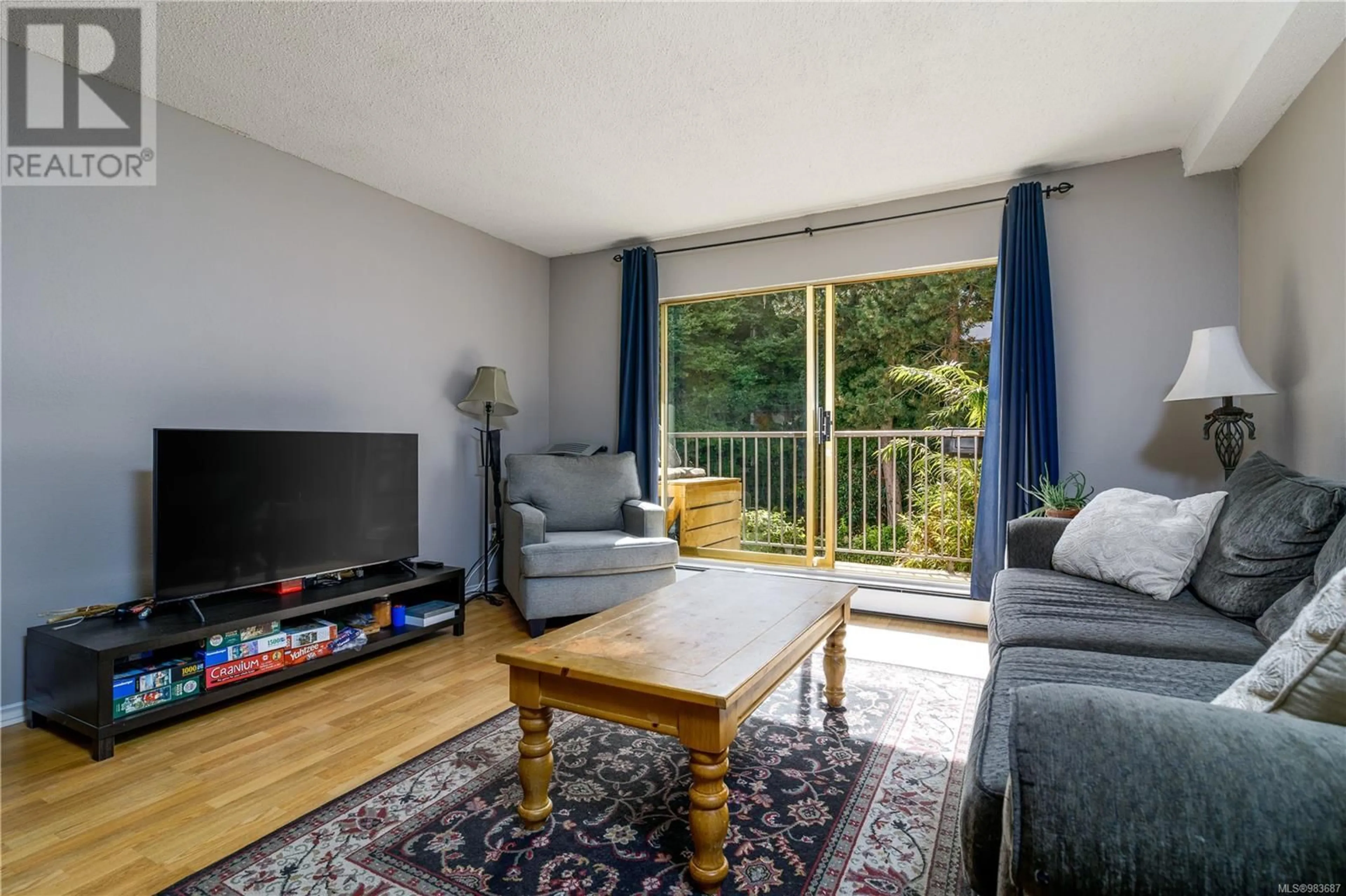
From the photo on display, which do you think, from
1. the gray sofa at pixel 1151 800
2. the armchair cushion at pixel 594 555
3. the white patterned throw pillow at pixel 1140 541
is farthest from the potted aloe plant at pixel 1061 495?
the gray sofa at pixel 1151 800

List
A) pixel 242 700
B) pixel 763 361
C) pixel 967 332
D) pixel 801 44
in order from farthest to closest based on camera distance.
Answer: pixel 763 361 < pixel 967 332 < pixel 242 700 < pixel 801 44

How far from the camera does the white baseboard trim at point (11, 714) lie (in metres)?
2.20

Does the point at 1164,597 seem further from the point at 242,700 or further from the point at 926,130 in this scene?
the point at 242,700

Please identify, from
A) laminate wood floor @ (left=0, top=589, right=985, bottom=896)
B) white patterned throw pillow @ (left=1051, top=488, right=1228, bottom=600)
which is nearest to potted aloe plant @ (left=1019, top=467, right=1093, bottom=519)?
white patterned throw pillow @ (left=1051, top=488, right=1228, bottom=600)

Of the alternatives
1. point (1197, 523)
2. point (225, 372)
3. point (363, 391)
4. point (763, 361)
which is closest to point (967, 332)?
point (763, 361)

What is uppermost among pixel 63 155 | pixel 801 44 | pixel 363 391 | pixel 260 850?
pixel 801 44

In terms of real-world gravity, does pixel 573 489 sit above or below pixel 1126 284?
below

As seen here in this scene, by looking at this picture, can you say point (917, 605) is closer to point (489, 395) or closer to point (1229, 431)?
point (1229, 431)

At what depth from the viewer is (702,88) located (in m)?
2.51

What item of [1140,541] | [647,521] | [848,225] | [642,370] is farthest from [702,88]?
[1140,541]

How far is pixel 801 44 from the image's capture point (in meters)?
2.25

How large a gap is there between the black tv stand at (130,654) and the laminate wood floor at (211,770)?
8 cm

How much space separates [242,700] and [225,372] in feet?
4.58

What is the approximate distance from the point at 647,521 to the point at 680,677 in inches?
87.5
